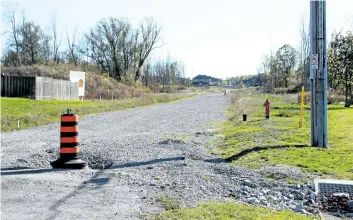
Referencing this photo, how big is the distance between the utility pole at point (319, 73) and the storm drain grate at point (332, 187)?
3.80 m

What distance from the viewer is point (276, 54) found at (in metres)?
74.8

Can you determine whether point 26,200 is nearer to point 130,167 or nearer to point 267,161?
point 130,167

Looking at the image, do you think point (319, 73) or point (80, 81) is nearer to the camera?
point (319, 73)

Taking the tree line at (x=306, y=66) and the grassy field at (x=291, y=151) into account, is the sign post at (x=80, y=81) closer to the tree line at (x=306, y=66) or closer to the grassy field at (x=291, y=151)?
the tree line at (x=306, y=66)

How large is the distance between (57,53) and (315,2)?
2660 inches

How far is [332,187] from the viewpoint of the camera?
637cm

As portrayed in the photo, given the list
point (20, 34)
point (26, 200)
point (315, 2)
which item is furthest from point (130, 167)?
point (20, 34)

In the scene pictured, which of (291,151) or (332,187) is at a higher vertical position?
(291,151)

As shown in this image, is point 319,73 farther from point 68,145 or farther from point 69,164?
point 69,164

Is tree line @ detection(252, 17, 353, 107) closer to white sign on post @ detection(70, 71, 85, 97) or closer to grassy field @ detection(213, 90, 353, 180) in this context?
grassy field @ detection(213, 90, 353, 180)

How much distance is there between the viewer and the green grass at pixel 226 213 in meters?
4.77

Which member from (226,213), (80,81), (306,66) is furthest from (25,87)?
(226,213)

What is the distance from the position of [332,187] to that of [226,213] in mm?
2353

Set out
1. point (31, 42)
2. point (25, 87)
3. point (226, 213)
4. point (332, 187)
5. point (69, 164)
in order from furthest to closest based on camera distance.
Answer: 1. point (31, 42)
2. point (25, 87)
3. point (69, 164)
4. point (332, 187)
5. point (226, 213)
